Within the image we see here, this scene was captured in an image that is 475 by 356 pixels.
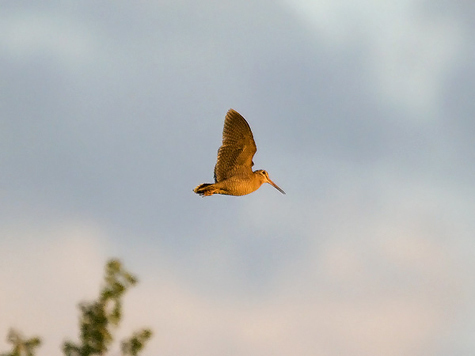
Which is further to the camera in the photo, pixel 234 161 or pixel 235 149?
pixel 234 161

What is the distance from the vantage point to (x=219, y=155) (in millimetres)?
19641

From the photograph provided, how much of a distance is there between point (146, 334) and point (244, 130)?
551 cm

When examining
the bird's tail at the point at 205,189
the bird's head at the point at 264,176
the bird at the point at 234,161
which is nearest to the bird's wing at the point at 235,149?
the bird at the point at 234,161

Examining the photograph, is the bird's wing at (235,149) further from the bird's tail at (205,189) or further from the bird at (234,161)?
the bird's tail at (205,189)

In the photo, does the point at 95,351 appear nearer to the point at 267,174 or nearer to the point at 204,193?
the point at 204,193

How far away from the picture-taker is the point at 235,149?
770 inches

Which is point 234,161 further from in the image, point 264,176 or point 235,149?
point 264,176

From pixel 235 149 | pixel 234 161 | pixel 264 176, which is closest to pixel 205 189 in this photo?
pixel 234 161

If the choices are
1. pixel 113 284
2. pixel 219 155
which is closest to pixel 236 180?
pixel 219 155

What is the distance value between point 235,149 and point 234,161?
334 mm

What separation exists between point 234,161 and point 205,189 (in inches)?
43.9

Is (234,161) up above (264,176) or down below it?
below

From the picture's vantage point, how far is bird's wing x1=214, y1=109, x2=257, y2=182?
19.3 m

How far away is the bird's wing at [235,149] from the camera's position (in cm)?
1931
